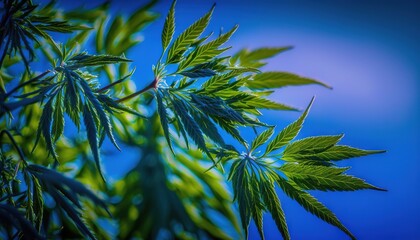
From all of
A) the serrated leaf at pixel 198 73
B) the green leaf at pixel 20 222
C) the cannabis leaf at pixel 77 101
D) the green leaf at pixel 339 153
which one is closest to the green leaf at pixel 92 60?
the cannabis leaf at pixel 77 101

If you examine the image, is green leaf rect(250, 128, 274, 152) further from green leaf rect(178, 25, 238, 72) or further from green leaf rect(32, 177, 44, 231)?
green leaf rect(32, 177, 44, 231)

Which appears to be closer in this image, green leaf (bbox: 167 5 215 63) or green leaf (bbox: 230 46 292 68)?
green leaf (bbox: 167 5 215 63)

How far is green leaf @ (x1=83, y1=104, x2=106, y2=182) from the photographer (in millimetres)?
413

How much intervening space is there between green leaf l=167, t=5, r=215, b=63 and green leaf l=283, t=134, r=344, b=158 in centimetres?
23

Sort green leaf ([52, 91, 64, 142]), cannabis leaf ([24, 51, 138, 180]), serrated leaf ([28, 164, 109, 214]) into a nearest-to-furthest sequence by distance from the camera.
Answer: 1. serrated leaf ([28, 164, 109, 214])
2. cannabis leaf ([24, 51, 138, 180])
3. green leaf ([52, 91, 64, 142])

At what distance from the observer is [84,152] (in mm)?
1104

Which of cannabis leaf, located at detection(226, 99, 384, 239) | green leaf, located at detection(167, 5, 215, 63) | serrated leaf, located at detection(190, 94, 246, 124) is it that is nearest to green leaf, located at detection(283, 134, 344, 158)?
cannabis leaf, located at detection(226, 99, 384, 239)

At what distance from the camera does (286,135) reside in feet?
1.86

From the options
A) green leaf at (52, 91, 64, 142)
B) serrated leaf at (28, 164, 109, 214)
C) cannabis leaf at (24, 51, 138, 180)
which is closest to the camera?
serrated leaf at (28, 164, 109, 214)

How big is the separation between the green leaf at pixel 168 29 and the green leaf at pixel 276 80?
166mm

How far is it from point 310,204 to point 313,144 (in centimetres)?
9

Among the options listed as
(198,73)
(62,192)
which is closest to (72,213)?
(62,192)

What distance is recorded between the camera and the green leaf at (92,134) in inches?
16.3

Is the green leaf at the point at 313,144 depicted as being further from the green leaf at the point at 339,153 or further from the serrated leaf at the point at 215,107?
the serrated leaf at the point at 215,107
